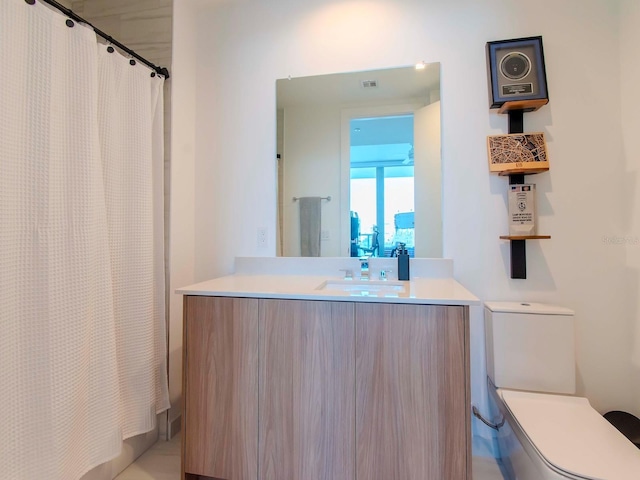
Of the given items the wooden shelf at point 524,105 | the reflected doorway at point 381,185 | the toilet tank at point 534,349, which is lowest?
the toilet tank at point 534,349

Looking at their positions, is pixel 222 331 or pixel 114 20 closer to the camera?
pixel 222 331

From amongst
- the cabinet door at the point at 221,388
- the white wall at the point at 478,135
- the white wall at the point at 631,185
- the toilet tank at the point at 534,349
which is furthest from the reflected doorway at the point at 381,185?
the white wall at the point at 631,185

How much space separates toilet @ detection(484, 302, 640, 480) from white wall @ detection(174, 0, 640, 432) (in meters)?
0.18

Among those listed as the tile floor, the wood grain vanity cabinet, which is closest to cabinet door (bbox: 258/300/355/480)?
the wood grain vanity cabinet

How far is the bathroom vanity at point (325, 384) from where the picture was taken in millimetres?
1075

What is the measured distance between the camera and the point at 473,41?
161 cm

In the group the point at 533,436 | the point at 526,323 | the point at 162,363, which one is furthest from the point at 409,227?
the point at 162,363

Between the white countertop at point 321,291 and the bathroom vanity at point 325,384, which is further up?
the white countertop at point 321,291

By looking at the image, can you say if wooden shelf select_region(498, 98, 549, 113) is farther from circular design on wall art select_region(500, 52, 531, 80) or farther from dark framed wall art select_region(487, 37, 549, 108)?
circular design on wall art select_region(500, 52, 531, 80)

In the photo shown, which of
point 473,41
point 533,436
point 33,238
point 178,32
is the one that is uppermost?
point 178,32

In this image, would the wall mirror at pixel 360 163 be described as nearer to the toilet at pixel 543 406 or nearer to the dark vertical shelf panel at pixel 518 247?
the dark vertical shelf panel at pixel 518 247

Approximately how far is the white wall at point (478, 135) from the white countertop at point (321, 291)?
0.32 metres

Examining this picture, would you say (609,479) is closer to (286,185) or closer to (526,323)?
(526,323)

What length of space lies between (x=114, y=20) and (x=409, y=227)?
2133 millimetres
